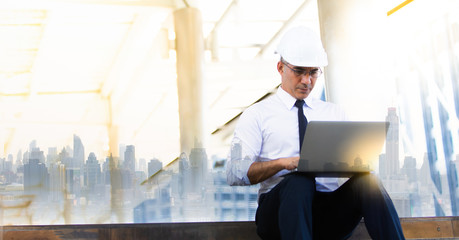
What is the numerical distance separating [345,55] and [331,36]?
0.52 ft

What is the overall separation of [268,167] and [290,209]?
24cm

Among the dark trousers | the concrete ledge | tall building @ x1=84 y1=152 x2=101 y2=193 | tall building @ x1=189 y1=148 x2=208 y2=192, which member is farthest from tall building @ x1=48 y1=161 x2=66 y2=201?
the dark trousers

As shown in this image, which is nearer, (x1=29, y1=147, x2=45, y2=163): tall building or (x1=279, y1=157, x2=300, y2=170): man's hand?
(x1=279, y1=157, x2=300, y2=170): man's hand

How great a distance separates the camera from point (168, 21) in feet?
25.2

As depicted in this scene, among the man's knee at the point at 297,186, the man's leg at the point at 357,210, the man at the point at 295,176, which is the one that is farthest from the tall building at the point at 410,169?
the man's knee at the point at 297,186

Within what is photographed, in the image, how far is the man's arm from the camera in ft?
6.31

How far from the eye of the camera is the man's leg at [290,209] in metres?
1.74

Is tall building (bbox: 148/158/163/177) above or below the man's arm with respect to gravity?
above

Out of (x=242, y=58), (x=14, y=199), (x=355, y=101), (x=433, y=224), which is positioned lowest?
(x=433, y=224)

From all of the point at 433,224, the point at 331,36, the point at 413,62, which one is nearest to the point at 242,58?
the point at 413,62

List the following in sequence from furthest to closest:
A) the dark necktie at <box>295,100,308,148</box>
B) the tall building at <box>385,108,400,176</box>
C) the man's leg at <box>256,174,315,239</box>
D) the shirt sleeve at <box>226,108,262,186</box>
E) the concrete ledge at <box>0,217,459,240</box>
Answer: the tall building at <box>385,108,400,176</box>
the concrete ledge at <box>0,217,459,240</box>
the dark necktie at <box>295,100,308,148</box>
the shirt sleeve at <box>226,108,262,186</box>
the man's leg at <box>256,174,315,239</box>

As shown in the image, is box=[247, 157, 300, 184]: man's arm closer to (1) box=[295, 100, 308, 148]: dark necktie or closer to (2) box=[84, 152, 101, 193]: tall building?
(1) box=[295, 100, 308, 148]: dark necktie

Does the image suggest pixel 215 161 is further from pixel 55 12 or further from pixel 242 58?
pixel 242 58

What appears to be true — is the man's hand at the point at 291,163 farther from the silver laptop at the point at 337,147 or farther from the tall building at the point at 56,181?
the tall building at the point at 56,181
